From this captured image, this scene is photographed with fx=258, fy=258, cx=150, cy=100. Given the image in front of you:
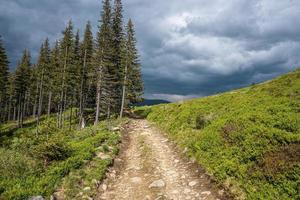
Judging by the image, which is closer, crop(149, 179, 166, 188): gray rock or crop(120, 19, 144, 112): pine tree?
crop(149, 179, 166, 188): gray rock

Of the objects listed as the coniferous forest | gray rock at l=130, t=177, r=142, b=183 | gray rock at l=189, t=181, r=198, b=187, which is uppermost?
the coniferous forest

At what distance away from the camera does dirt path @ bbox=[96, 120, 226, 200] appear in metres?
9.99

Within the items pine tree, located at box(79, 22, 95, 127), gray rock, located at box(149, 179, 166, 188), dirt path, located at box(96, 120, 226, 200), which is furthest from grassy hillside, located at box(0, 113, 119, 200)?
pine tree, located at box(79, 22, 95, 127)

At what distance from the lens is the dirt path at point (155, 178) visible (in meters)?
9.99

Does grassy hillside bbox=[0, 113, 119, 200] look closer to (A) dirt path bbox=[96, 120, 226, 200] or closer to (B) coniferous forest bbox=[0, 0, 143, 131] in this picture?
(A) dirt path bbox=[96, 120, 226, 200]

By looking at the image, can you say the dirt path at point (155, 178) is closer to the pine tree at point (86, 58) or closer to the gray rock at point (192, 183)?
the gray rock at point (192, 183)

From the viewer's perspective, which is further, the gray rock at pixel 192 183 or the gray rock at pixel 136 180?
the gray rock at pixel 136 180

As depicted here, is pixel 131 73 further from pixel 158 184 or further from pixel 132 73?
pixel 158 184

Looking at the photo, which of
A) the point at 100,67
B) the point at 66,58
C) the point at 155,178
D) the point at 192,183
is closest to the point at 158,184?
the point at 155,178

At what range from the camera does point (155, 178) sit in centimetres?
1164

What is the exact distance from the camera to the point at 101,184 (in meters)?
11.2

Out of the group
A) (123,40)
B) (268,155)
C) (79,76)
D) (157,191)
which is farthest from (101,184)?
(79,76)

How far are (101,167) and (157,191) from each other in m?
3.32

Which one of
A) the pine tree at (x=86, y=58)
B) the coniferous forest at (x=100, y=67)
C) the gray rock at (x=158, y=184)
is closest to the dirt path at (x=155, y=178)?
the gray rock at (x=158, y=184)
